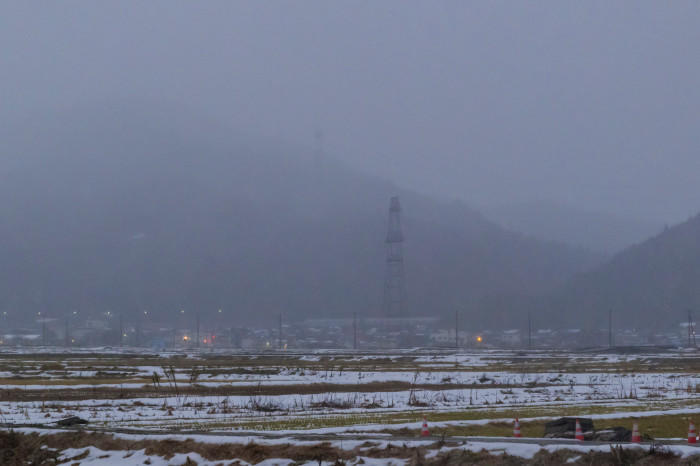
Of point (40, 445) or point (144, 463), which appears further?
point (40, 445)

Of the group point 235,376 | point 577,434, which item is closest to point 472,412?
point 577,434

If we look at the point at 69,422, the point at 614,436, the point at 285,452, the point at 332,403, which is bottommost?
the point at 332,403

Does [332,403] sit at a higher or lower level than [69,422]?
lower

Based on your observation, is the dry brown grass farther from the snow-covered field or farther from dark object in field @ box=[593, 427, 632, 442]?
Answer: dark object in field @ box=[593, 427, 632, 442]

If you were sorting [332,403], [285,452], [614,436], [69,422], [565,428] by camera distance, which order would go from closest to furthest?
[285,452]
[614,436]
[565,428]
[69,422]
[332,403]

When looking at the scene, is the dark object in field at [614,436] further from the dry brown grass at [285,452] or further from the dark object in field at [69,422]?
the dark object in field at [69,422]

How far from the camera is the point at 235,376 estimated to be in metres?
76.1

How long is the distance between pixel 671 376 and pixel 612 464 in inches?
2163

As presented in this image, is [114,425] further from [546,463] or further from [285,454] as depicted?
[546,463]

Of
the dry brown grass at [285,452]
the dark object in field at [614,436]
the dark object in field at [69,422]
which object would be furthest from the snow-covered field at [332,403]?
the dark object in field at [614,436]

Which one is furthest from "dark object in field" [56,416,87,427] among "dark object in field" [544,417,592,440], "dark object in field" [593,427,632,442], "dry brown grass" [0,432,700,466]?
"dark object in field" [593,427,632,442]

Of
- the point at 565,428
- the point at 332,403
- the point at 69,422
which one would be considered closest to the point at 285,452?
the point at 565,428

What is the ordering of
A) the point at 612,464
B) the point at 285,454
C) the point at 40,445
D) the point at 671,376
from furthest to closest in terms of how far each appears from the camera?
the point at 671,376 < the point at 40,445 < the point at 285,454 < the point at 612,464

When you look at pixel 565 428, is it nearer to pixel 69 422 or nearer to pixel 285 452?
pixel 285 452
